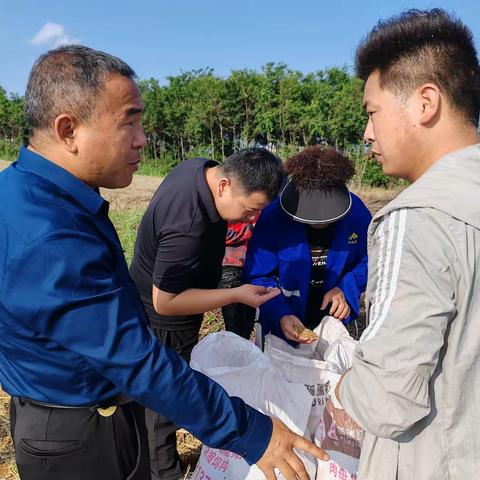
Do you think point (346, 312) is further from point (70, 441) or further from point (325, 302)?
point (70, 441)

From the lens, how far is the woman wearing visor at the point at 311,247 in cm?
199

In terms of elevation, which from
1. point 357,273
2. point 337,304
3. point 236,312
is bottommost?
point 236,312

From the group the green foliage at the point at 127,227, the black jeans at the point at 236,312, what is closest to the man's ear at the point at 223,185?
the black jeans at the point at 236,312

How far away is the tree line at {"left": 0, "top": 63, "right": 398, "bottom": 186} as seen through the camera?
509 inches

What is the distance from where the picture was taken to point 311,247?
83.5 inches

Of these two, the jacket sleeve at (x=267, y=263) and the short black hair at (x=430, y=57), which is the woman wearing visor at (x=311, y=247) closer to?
the jacket sleeve at (x=267, y=263)

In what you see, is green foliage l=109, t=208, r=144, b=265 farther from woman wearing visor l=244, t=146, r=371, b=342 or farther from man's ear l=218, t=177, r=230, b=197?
man's ear l=218, t=177, r=230, b=197

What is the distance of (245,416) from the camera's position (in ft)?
3.63

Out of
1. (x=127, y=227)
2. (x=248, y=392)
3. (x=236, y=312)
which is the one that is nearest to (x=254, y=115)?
(x=127, y=227)

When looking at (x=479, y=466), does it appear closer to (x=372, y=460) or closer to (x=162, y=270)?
(x=372, y=460)

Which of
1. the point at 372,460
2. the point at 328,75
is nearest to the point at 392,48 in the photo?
the point at 372,460

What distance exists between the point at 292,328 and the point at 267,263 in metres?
0.34

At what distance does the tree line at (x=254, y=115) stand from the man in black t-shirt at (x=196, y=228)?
31.1ft

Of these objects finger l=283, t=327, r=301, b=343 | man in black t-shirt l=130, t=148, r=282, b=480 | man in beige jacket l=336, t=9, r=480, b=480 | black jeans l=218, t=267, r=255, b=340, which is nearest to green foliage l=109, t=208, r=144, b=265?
black jeans l=218, t=267, r=255, b=340
